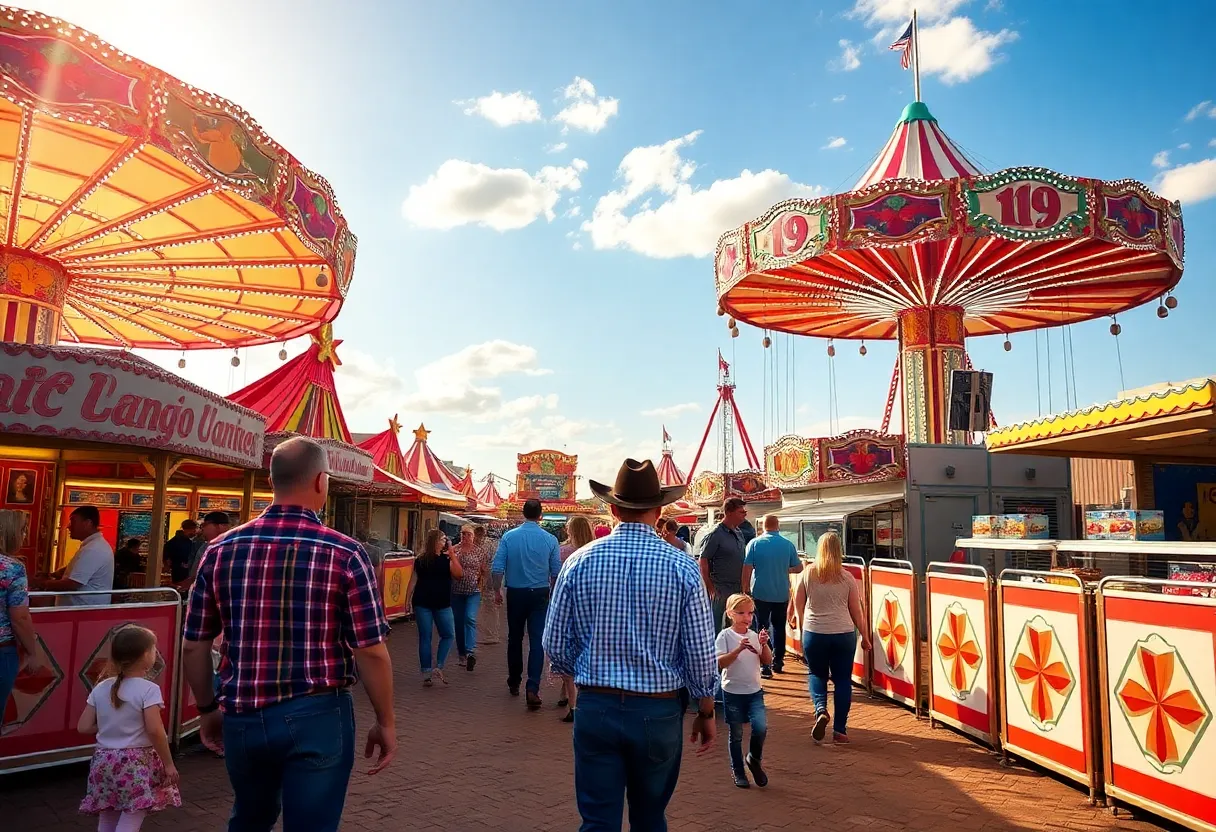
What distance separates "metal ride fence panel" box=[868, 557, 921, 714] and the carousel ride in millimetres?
7397

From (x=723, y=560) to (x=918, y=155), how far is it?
13021 millimetres

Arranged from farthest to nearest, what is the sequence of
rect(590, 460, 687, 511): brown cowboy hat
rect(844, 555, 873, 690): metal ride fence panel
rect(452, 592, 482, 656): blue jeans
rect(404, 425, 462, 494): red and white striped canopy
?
1. rect(404, 425, 462, 494): red and white striped canopy
2. rect(452, 592, 482, 656): blue jeans
3. rect(844, 555, 873, 690): metal ride fence panel
4. rect(590, 460, 687, 511): brown cowboy hat

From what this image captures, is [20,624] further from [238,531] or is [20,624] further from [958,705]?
[958,705]

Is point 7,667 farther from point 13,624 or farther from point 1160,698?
point 1160,698

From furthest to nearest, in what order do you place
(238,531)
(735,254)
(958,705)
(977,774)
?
(735,254)
(958,705)
(977,774)
(238,531)

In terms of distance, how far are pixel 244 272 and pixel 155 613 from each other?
7.81 meters

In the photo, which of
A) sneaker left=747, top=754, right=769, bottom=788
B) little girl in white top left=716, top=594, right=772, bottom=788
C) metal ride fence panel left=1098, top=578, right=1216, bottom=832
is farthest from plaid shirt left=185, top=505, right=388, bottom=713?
metal ride fence panel left=1098, top=578, right=1216, bottom=832

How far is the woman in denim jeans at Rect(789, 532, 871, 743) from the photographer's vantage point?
6652mm

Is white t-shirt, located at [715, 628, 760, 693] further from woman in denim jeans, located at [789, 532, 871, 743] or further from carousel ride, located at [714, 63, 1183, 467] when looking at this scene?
carousel ride, located at [714, 63, 1183, 467]

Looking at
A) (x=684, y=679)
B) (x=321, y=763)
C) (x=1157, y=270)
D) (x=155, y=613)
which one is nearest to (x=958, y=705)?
(x=684, y=679)

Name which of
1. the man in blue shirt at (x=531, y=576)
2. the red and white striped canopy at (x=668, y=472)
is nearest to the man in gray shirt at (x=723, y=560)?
the man in blue shirt at (x=531, y=576)

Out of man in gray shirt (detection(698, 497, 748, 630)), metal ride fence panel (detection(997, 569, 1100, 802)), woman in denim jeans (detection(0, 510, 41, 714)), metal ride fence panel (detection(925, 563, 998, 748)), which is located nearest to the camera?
woman in denim jeans (detection(0, 510, 41, 714))

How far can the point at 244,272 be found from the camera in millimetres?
12719

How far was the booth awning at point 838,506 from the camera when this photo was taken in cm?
1480
